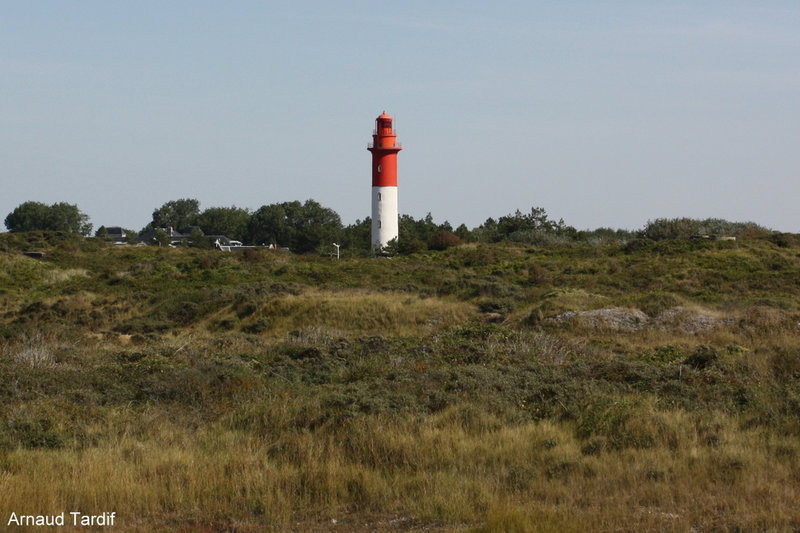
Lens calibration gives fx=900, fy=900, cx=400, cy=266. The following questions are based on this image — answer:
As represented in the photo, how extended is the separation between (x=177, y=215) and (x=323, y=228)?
4307cm

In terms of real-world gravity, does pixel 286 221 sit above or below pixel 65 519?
above

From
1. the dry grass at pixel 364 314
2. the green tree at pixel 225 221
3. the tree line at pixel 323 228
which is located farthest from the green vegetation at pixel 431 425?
the green tree at pixel 225 221

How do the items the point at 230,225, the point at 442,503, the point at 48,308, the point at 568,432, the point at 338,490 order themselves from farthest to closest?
the point at 230,225, the point at 48,308, the point at 568,432, the point at 338,490, the point at 442,503

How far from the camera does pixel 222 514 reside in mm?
8297

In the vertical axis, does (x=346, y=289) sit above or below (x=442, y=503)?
above

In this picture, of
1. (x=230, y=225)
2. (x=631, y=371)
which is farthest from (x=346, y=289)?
(x=230, y=225)

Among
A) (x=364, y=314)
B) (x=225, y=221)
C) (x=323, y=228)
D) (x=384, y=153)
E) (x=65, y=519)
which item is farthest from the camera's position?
(x=225, y=221)

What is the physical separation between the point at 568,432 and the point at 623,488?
1.97 metres

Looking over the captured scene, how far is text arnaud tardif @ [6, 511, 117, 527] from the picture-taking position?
784cm

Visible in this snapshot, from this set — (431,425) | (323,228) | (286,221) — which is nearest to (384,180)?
(323,228)

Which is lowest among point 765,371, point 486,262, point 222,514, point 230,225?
point 222,514

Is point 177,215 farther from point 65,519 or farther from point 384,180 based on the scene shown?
point 65,519

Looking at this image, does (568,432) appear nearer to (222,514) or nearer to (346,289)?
(222,514)

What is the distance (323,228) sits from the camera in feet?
231
